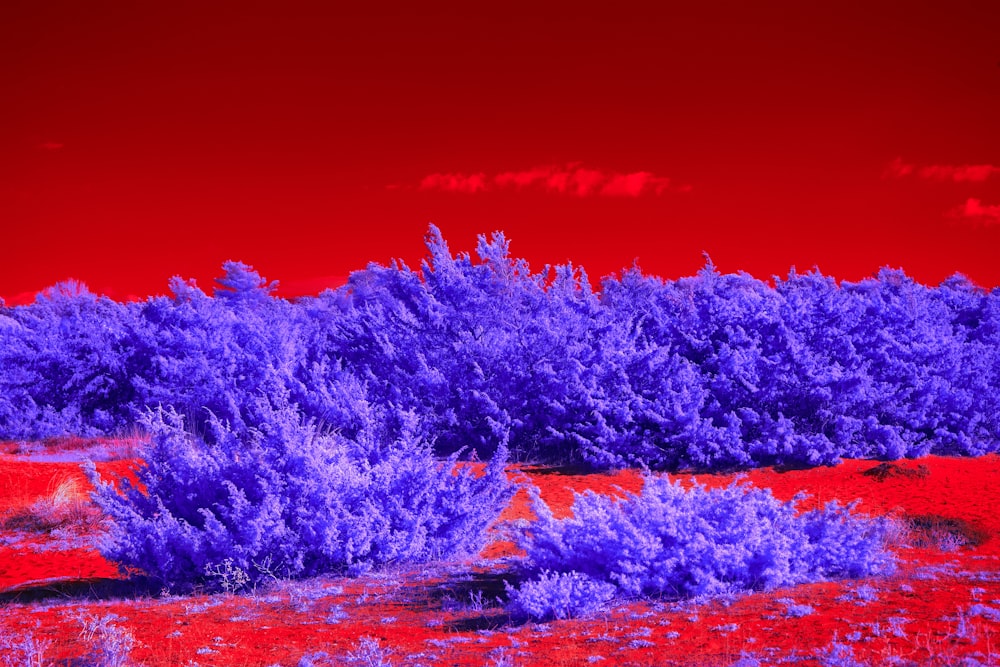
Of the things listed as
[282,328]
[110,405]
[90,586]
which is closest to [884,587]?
[90,586]

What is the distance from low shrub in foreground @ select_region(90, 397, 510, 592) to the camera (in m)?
8.49

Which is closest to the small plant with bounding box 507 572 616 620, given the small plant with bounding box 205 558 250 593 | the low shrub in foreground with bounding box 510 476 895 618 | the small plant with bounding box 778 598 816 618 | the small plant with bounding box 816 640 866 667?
the low shrub in foreground with bounding box 510 476 895 618

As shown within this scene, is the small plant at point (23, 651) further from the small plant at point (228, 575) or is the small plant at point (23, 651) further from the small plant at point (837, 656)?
the small plant at point (837, 656)

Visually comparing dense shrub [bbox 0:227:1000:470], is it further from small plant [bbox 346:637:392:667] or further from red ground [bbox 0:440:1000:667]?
small plant [bbox 346:637:392:667]

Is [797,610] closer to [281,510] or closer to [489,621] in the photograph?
[489,621]

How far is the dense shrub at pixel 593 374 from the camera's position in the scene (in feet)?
52.2

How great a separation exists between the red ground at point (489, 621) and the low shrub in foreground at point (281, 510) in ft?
1.15

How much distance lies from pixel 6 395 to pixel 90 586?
1574 cm

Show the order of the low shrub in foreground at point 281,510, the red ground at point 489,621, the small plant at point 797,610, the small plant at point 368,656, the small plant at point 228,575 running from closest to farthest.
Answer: the small plant at point 368,656 < the red ground at point 489,621 < the small plant at point 797,610 < the small plant at point 228,575 < the low shrub in foreground at point 281,510

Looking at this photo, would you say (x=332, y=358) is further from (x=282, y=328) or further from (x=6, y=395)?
(x=6, y=395)

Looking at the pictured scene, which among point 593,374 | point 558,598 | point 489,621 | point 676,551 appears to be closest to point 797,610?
point 676,551

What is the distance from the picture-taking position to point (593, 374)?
54.5 feet

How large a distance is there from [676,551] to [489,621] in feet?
5.08

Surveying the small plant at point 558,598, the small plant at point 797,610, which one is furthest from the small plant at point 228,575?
the small plant at point 797,610
